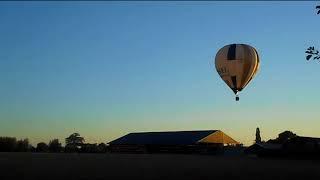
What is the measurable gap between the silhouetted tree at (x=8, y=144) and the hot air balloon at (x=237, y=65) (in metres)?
49.5

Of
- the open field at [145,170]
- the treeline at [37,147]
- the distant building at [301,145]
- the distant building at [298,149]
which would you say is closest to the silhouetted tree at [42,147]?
the treeline at [37,147]

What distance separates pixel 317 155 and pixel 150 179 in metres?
39.6

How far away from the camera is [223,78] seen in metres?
46.5

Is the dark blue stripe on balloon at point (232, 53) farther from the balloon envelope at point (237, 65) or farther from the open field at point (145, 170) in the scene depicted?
the open field at point (145, 170)

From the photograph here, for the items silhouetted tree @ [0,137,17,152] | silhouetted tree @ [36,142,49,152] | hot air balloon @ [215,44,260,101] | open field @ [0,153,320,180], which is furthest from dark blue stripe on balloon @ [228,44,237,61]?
silhouetted tree @ [36,142,49,152]

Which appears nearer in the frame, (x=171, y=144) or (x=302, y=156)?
(x=302, y=156)

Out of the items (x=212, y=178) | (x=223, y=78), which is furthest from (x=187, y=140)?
(x=212, y=178)

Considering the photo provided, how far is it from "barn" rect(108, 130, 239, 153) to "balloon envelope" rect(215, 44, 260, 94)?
146 ft

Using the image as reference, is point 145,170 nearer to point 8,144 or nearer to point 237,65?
point 237,65

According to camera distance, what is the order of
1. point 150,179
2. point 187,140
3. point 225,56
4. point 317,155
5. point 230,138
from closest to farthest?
point 150,179, point 225,56, point 317,155, point 187,140, point 230,138

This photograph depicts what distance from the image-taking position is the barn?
94.8 metres

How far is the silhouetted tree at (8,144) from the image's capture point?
292 feet

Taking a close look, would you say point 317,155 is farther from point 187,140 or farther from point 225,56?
point 187,140

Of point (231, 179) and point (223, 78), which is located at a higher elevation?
point (223, 78)
